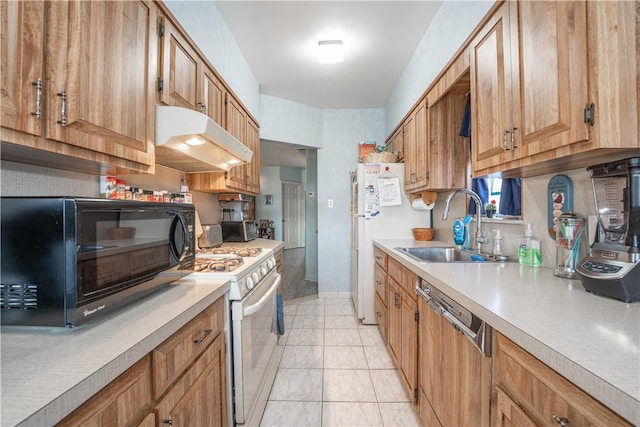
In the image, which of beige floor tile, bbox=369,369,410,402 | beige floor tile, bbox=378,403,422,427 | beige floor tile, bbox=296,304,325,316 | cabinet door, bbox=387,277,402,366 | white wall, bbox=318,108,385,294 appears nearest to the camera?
beige floor tile, bbox=378,403,422,427

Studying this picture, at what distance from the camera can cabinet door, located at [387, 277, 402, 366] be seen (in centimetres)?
187

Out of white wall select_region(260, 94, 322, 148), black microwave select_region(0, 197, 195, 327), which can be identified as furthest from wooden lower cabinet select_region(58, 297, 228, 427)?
white wall select_region(260, 94, 322, 148)

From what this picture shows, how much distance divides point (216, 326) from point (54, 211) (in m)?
0.71

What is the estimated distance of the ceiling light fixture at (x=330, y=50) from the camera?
2316 millimetres

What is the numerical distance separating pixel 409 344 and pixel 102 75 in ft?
6.46

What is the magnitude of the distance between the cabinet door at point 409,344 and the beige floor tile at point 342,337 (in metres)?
0.76

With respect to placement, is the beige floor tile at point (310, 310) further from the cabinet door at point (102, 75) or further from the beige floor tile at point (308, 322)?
the cabinet door at point (102, 75)

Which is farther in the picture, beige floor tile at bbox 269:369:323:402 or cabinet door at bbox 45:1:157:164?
beige floor tile at bbox 269:369:323:402

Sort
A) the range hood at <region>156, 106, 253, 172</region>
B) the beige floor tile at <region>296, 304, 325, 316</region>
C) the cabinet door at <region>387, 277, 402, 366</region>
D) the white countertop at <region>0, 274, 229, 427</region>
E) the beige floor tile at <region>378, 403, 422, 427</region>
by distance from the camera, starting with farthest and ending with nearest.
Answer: the beige floor tile at <region>296, 304, 325, 316</region> < the cabinet door at <region>387, 277, 402, 366</region> < the beige floor tile at <region>378, 403, 422, 427</region> < the range hood at <region>156, 106, 253, 172</region> < the white countertop at <region>0, 274, 229, 427</region>

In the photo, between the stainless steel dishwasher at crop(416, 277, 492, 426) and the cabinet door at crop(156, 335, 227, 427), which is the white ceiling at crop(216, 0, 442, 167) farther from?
the cabinet door at crop(156, 335, 227, 427)

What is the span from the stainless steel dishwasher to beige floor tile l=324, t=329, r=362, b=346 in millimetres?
1067

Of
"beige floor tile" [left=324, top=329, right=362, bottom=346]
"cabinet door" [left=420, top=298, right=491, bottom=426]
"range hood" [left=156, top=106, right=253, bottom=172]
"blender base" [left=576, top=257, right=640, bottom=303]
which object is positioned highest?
"range hood" [left=156, top=106, right=253, bottom=172]

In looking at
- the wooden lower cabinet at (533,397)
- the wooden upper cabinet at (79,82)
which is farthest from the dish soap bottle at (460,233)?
the wooden upper cabinet at (79,82)

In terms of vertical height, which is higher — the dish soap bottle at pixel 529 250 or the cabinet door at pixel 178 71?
the cabinet door at pixel 178 71
